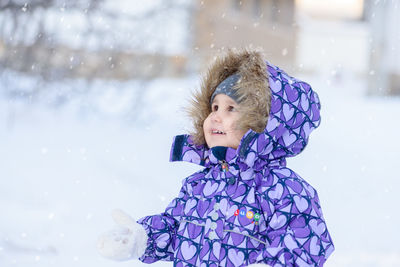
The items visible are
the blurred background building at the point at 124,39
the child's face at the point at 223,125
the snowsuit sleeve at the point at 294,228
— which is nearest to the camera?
the snowsuit sleeve at the point at 294,228

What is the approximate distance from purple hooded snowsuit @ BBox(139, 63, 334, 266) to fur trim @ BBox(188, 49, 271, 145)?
4 cm

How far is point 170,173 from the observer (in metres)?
5.08

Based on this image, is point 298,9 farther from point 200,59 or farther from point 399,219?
point 399,219

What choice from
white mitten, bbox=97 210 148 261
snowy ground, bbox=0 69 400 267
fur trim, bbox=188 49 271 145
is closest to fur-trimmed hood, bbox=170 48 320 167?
fur trim, bbox=188 49 271 145

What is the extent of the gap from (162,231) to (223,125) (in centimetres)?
42

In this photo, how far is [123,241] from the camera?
1906 millimetres

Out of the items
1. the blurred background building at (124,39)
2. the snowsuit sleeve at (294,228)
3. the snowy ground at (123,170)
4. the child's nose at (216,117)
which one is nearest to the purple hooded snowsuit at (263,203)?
the snowsuit sleeve at (294,228)

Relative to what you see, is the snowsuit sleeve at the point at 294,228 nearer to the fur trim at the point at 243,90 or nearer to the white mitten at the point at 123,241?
the fur trim at the point at 243,90

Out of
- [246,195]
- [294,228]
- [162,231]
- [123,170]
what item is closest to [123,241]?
[162,231]

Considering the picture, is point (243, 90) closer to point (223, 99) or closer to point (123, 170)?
point (223, 99)

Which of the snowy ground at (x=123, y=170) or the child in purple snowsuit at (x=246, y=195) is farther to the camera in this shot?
the snowy ground at (x=123, y=170)

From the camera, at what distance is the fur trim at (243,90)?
1902mm

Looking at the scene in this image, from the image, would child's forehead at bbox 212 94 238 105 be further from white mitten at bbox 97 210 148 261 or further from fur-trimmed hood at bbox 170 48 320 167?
white mitten at bbox 97 210 148 261

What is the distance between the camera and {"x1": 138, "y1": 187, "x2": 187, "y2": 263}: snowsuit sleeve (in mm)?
2039
